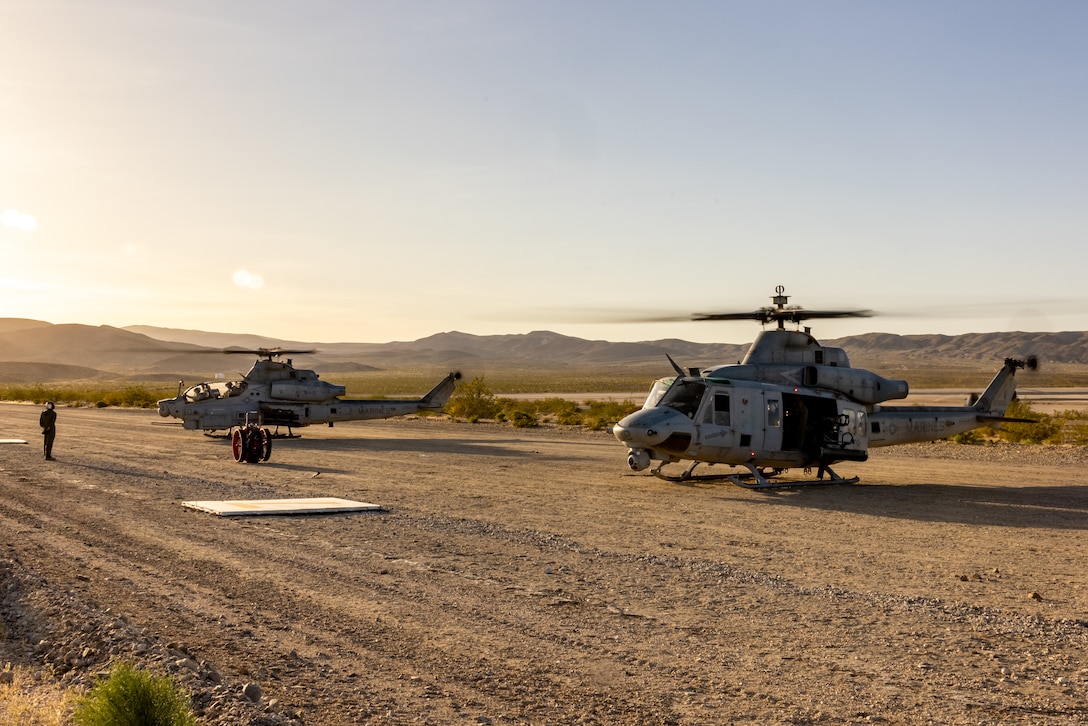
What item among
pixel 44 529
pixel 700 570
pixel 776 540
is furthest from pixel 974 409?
pixel 44 529

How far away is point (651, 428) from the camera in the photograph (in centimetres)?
1675

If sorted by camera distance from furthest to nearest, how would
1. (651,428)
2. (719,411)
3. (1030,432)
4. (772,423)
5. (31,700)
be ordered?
1. (1030,432)
2. (772,423)
3. (719,411)
4. (651,428)
5. (31,700)

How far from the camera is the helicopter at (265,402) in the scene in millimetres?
31641

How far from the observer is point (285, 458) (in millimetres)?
25094

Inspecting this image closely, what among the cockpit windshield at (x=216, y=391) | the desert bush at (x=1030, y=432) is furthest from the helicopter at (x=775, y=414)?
the cockpit windshield at (x=216, y=391)

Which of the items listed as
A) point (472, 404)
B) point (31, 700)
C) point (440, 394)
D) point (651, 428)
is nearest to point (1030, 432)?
point (651, 428)

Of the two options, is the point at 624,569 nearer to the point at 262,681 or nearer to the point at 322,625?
the point at 322,625

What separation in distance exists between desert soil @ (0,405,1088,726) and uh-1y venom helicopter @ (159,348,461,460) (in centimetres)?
1326

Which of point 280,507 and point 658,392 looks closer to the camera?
point 280,507

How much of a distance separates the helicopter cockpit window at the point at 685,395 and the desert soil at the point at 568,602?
1.71 meters

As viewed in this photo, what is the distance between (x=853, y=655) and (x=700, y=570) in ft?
11.0

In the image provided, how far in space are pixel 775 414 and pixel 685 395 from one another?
6.26 ft

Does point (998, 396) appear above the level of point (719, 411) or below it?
above

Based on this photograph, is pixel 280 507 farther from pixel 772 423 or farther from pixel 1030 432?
pixel 1030 432
